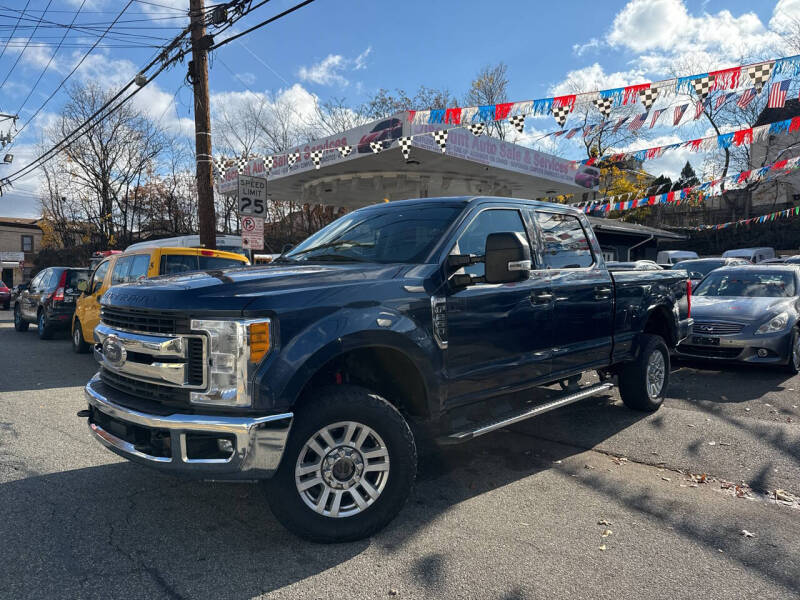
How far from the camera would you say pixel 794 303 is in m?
8.19

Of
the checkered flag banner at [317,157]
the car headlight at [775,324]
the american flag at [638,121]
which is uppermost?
the checkered flag banner at [317,157]

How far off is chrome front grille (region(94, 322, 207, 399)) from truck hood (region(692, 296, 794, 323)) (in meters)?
7.28

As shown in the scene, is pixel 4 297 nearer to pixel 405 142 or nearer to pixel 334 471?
pixel 405 142

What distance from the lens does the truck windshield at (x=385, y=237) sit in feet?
12.9

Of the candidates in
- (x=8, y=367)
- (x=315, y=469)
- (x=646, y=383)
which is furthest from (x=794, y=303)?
(x=8, y=367)

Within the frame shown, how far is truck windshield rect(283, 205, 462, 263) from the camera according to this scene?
3.93 meters

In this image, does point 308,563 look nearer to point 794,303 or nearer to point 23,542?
point 23,542

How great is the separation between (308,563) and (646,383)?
4.19 metres

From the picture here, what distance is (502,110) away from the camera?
36.7 feet

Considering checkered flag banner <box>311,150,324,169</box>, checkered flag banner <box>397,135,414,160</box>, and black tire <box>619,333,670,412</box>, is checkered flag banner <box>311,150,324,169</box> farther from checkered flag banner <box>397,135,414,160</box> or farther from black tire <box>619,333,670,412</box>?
black tire <box>619,333,670,412</box>

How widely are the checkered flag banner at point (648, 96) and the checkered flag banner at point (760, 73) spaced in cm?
139

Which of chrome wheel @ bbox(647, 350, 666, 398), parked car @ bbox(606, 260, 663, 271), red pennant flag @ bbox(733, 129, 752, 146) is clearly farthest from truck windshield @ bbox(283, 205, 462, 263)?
red pennant flag @ bbox(733, 129, 752, 146)

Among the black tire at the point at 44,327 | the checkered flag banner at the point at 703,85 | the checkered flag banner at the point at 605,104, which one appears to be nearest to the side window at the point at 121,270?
the black tire at the point at 44,327

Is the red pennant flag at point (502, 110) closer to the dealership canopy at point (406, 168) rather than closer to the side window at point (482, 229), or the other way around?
the dealership canopy at point (406, 168)
